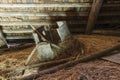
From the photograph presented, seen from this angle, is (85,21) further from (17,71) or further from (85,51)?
(17,71)

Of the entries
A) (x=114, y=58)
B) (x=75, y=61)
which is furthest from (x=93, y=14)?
(x=75, y=61)

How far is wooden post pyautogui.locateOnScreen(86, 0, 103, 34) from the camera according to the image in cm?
481

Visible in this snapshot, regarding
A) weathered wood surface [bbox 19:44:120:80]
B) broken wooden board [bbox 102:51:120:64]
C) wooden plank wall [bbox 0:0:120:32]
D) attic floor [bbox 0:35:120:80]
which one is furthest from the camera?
wooden plank wall [bbox 0:0:120:32]

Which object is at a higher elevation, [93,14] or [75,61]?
[93,14]

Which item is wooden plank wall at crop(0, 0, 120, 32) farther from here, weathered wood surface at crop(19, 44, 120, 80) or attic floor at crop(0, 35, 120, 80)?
weathered wood surface at crop(19, 44, 120, 80)

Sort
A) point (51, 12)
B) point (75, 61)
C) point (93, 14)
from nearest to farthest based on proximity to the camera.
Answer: point (75, 61)
point (93, 14)
point (51, 12)

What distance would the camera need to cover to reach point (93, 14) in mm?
5066

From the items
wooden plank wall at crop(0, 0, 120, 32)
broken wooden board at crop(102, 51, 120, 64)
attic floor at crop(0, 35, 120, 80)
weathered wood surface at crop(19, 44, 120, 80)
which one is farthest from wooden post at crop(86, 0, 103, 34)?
broken wooden board at crop(102, 51, 120, 64)

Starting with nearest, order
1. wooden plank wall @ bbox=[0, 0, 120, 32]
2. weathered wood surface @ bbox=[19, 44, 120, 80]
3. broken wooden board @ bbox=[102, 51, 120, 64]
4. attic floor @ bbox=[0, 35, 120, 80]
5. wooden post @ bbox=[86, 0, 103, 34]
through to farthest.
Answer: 1. attic floor @ bbox=[0, 35, 120, 80]
2. weathered wood surface @ bbox=[19, 44, 120, 80]
3. broken wooden board @ bbox=[102, 51, 120, 64]
4. wooden post @ bbox=[86, 0, 103, 34]
5. wooden plank wall @ bbox=[0, 0, 120, 32]

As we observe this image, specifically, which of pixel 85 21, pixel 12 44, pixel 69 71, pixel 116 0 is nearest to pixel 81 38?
pixel 85 21

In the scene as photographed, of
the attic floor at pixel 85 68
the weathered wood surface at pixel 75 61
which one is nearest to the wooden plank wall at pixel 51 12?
the attic floor at pixel 85 68

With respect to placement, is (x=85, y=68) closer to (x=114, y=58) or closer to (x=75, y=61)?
(x=75, y=61)

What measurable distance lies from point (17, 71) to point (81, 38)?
1835 millimetres

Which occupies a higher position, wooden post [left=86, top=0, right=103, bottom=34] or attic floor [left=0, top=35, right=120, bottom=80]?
wooden post [left=86, top=0, right=103, bottom=34]
